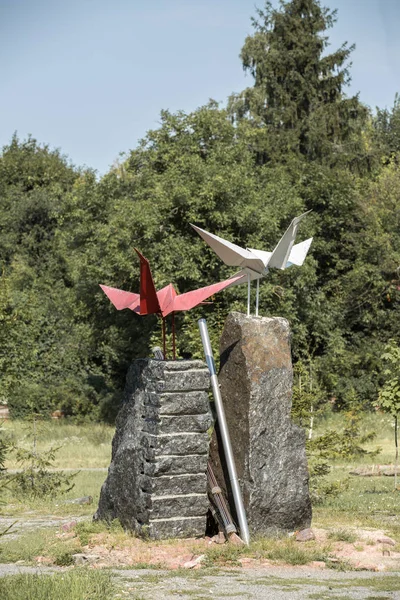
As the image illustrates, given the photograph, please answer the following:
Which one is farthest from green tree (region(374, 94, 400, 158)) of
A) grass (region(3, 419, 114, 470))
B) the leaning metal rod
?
the leaning metal rod

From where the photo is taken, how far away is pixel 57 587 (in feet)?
25.5

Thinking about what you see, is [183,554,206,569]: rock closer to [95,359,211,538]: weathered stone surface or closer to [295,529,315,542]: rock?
[95,359,211,538]: weathered stone surface

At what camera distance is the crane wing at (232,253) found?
12148 mm

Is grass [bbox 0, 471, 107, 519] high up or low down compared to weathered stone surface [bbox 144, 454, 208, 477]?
down

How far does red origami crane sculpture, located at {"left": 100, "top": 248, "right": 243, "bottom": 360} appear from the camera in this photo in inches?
459

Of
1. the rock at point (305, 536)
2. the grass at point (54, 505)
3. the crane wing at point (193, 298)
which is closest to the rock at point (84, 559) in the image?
the rock at point (305, 536)

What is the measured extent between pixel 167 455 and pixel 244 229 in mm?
18768

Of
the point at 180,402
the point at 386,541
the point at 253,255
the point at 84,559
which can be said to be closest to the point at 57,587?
the point at 84,559

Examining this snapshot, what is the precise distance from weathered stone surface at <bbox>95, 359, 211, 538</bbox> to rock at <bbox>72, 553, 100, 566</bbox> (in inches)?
39.1

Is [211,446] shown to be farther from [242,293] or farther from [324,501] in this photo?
[242,293]

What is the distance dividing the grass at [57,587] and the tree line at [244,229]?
11.5 m

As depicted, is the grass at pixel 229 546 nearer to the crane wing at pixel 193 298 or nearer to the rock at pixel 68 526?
the rock at pixel 68 526

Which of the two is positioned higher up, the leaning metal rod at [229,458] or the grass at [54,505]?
the leaning metal rod at [229,458]

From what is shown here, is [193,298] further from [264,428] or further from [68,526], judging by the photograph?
[68,526]
